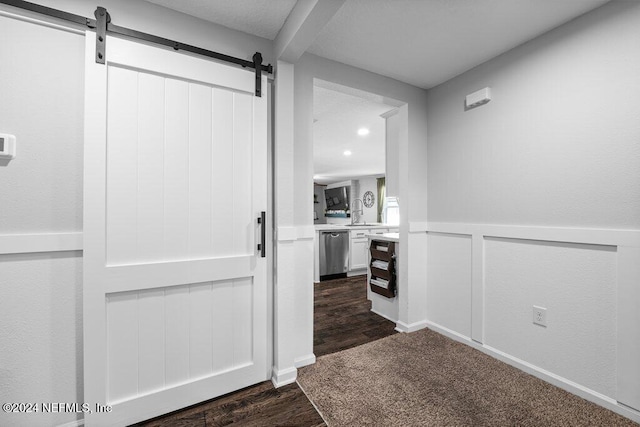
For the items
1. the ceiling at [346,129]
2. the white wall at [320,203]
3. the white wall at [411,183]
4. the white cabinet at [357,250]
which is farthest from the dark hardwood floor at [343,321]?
the white wall at [320,203]

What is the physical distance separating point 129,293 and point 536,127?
280 centimetres

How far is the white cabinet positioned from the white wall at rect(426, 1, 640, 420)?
2644 mm

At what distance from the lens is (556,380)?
1.77 metres

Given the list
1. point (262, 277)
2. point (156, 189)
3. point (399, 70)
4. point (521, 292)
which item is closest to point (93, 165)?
point (156, 189)

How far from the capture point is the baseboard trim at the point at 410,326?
2.58 meters

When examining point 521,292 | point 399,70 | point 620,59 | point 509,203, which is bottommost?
point 521,292

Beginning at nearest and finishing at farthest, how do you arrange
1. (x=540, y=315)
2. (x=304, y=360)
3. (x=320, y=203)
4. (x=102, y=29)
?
(x=102, y=29), (x=540, y=315), (x=304, y=360), (x=320, y=203)

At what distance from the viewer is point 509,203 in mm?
2051

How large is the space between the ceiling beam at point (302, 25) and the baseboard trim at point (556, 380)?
102 inches

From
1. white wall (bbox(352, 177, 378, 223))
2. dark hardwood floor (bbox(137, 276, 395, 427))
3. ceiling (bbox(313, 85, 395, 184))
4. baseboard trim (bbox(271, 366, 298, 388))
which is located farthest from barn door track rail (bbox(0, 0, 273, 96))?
white wall (bbox(352, 177, 378, 223))

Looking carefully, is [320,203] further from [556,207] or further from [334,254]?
[556,207]

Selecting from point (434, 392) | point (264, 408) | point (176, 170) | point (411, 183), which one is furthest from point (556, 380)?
point (176, 170)

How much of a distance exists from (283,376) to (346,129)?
3330mm

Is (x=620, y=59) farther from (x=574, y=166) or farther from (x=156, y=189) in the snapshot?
(x=156, y=189)
